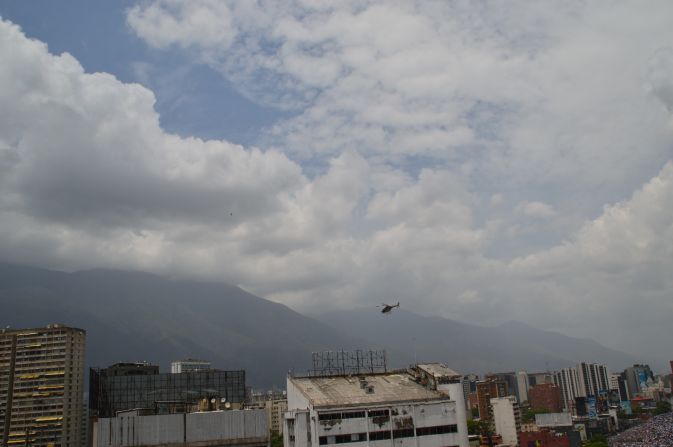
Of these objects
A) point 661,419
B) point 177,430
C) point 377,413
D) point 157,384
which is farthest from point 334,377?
point 661,419

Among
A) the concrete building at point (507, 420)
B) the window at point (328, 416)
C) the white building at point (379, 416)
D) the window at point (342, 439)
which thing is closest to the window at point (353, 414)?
the white building at point (379, 416)

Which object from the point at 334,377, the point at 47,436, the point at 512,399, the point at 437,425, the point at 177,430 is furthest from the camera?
the point at 512,399

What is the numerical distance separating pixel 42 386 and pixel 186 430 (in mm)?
121846

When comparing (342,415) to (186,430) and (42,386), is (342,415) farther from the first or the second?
(42,386)

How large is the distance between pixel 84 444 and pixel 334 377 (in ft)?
389

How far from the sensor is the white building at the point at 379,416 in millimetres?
61375

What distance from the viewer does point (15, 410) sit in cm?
15800

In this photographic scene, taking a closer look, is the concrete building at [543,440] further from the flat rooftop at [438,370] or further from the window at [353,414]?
the window at [353,414]

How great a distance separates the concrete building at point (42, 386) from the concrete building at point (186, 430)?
360 feet

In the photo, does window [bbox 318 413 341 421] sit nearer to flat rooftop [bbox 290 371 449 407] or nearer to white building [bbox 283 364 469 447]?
white building [bbox 283 364 469 447]

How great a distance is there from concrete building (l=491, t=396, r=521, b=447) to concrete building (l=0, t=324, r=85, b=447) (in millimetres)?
125540

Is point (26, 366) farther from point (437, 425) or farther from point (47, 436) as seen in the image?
point (437, 425)

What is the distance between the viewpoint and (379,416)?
205ft

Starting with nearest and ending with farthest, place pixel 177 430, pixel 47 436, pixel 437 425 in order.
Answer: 1. pixel 177 430
2. pixel 437 425
3. pixel 47 436
